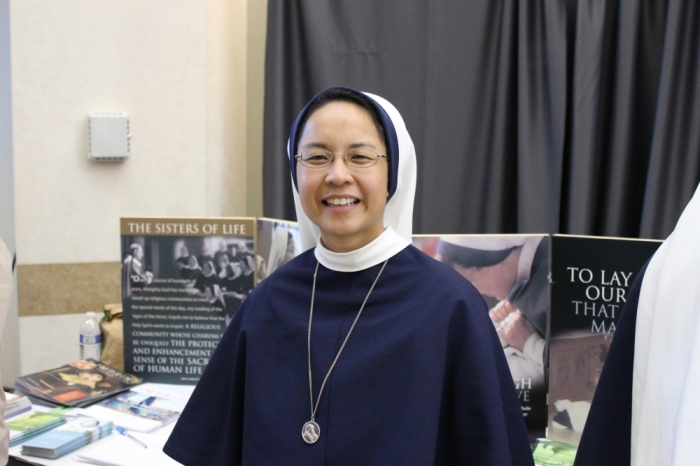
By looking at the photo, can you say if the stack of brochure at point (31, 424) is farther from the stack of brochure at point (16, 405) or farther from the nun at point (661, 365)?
the nun at point (661, 365)

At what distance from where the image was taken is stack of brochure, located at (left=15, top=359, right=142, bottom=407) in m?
2.17

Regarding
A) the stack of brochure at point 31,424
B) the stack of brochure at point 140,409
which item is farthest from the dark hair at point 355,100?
the stack of brochure at point 31,424

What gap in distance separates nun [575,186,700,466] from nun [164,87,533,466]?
0.28 metres

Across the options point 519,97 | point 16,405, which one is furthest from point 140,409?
point 519,97

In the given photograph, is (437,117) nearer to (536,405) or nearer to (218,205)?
(218,205)

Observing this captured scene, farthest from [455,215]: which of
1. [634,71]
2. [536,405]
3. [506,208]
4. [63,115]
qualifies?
[63,115]

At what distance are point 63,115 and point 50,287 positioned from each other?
749mm

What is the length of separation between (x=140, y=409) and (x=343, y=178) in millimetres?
1206

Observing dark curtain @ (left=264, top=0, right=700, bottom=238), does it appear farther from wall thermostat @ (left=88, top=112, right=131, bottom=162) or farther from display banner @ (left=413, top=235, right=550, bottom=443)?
display banner @ (left=413, top=235, right=550, bottom=443)

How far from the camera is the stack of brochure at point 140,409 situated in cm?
204

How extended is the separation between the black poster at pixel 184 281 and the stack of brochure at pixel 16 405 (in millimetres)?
406

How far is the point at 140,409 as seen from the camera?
2127mm

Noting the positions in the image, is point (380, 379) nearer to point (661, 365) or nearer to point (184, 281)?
point (661, 365)

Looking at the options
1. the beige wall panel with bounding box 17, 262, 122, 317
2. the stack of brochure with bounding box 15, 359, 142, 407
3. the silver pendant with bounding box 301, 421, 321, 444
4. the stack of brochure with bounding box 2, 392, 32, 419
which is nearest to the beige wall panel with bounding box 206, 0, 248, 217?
the beige wall panel with bounding box 17, 262, 122, 317
